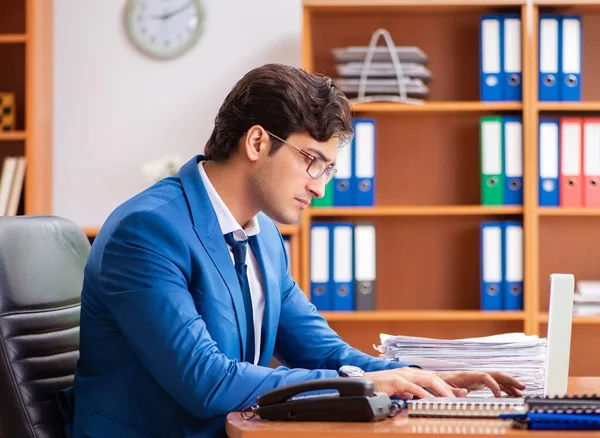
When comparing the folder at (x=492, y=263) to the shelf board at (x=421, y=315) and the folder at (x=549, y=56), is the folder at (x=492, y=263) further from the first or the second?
the folder at (x=549, y=56)

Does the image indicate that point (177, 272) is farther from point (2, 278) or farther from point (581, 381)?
point (581, 381)

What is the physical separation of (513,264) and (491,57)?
0.79 m

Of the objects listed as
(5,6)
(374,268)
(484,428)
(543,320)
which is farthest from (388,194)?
(484,428)

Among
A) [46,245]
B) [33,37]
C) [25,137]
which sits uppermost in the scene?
[33,37]

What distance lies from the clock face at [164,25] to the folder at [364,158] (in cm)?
87

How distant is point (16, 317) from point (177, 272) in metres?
0.35

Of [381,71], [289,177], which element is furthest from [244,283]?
[381,71]

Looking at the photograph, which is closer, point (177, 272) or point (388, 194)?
point (177, 272)

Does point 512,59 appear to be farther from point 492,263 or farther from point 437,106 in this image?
point 492,263

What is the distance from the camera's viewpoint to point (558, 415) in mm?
1188

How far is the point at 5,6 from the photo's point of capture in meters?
4.02

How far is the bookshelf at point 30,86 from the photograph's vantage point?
3.74 m

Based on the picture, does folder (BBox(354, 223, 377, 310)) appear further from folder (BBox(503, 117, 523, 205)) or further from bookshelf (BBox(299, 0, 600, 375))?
folder (BBox(503, 117, 523, 205))

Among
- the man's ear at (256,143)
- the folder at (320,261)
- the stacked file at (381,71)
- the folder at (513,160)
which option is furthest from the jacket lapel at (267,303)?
the folder at (513,160)
